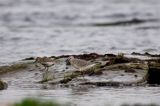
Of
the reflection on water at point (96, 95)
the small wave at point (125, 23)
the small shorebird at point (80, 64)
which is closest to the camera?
the reflection on water at point (96, 95)

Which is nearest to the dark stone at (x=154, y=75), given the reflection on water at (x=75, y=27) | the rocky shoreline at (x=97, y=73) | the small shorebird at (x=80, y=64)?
the rocky shoreline at (x=97, y=73)

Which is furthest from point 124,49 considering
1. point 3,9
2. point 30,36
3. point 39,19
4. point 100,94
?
point 3,9

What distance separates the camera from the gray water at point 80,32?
10234mm

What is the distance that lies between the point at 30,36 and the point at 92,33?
240 centimetres

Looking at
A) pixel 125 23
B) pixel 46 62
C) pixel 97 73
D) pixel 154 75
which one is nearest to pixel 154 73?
pixel 154 75

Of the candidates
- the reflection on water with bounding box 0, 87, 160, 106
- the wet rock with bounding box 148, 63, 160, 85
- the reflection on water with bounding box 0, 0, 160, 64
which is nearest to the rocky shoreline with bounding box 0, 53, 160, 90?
the wet rock with bounding box 148, 63, 160, 85

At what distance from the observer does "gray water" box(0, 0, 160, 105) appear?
10234 millimetres

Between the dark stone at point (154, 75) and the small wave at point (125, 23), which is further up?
the small wave at point (125, 23)

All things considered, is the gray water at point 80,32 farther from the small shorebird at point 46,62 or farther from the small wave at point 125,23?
the small shorebird at point 46,62

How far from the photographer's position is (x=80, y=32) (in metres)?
23.9

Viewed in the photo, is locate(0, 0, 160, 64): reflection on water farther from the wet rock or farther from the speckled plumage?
the wet rock

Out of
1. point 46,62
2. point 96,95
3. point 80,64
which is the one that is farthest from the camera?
point 46,62

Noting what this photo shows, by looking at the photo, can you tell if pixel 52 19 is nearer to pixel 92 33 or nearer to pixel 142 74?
pixel 92 33

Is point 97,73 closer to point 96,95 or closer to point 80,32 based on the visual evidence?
point 96,95
